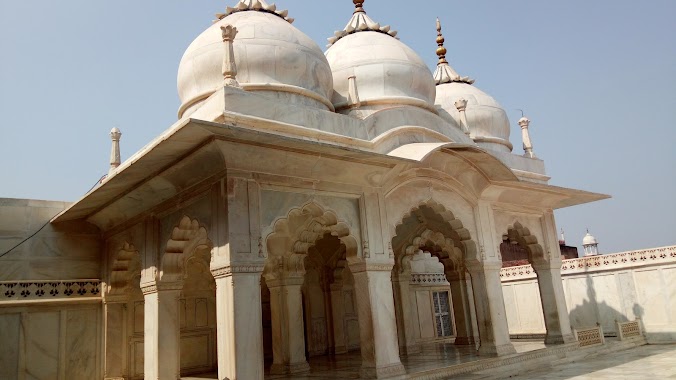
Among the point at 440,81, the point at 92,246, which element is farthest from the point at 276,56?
the point at 440,81

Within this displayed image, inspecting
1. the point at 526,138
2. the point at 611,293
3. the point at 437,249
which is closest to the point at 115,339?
the point at 437,249

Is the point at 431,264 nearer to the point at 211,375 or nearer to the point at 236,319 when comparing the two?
the point at 211,375

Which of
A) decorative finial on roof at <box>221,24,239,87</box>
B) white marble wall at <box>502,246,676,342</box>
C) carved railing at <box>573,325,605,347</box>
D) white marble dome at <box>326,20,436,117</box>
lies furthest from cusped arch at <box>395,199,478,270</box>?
decorative finial on roof at <box>221,24,239,87</box>

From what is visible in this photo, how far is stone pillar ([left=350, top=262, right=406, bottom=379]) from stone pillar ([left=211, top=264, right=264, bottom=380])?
1859mm

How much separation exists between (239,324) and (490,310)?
16.6 feet

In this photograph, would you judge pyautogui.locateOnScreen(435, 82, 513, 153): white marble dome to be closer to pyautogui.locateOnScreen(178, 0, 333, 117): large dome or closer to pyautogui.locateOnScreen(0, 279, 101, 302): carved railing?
pyautogui.locateOnScreen(178, 0, 333, 117): large dome

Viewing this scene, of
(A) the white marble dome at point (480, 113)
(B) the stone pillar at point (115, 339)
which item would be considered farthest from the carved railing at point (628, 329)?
(B) the stone pillar at point (115, 339)

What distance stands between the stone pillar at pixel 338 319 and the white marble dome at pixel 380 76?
14.1 feet

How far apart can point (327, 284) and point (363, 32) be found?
Answer: 581 centimetres

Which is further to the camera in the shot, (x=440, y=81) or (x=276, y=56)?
(x=440, y=81)

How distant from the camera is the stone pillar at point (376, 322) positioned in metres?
7.77

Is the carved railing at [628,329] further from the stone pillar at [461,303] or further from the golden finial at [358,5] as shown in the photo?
the golden finial at [358,5]

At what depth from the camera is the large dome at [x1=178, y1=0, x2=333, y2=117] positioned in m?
8.73

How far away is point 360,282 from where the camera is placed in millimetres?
8125
